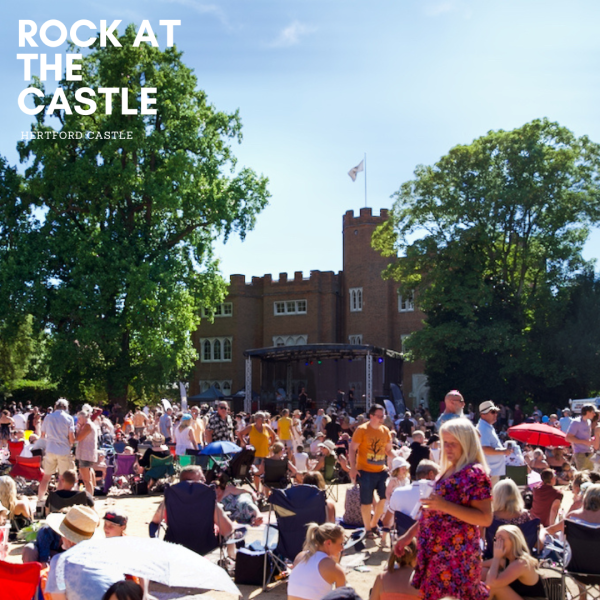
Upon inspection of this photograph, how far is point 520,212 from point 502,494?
88.9 feet

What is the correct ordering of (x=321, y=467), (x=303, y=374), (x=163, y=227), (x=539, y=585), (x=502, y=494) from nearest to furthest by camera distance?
(x=539, y=585) < (x=502, y=494) < (x=321, y=467) < (x=163, y=227) < (x=303, y=374)

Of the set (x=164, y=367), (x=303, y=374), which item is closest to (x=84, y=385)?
(x=164, y=367)

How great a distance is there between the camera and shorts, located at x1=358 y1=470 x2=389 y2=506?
8828 mm

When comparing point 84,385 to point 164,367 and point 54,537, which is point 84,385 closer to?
point 164,367

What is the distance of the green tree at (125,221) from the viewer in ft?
89.9

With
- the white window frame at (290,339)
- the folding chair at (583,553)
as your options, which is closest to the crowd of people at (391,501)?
the folding chair at (583,553)

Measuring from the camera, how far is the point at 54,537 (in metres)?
5.83

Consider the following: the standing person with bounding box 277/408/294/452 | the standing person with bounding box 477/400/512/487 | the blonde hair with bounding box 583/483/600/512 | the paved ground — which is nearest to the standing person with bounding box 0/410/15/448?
the standing person with bounding box 277/408/294/452

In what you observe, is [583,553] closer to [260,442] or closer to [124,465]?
[260,442]

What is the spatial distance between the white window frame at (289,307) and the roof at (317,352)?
7573mm

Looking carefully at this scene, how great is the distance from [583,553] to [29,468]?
9092 mm

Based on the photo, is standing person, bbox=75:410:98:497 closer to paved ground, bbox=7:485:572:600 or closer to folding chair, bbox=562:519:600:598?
paved ground, bbox=7:485:572:600

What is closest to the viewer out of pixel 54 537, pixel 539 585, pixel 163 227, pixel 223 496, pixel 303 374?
pixel 539 585

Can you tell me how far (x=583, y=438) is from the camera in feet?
38.2
